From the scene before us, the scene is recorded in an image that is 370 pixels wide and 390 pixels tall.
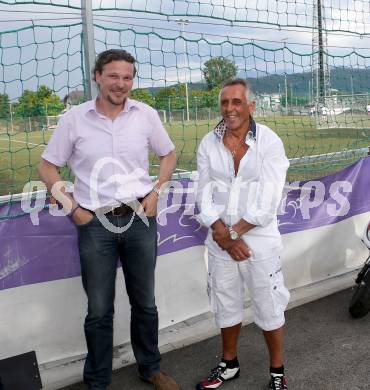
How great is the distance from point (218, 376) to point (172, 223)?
3.92 ft

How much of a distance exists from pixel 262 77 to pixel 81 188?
7.47ft

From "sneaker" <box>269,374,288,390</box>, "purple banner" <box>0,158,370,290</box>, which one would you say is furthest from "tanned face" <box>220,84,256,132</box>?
"sneaker" <box>269,374,288,390</box>

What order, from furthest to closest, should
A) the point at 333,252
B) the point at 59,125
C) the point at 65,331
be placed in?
the point at 333,252
the point at 65,331
the point at 59,125

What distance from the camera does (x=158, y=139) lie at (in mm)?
2975

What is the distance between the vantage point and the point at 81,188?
285 cm

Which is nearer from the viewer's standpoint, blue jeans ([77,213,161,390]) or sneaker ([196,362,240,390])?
blue jeans ([77,213,161,390])

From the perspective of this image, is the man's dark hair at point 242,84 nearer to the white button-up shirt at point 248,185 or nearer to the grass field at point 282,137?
the white button-up shirt at point 248,185

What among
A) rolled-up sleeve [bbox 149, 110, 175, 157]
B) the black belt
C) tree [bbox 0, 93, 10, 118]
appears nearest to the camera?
the black belt

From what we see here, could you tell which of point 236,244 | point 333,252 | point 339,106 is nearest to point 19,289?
point 236,244

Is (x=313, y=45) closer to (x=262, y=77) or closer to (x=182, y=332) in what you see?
(x=262, y=77)

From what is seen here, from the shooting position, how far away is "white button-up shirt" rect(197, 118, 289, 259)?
290 centimetres

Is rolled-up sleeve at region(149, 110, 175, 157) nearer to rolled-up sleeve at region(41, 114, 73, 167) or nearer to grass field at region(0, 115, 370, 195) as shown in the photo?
rolled-up sleeve at region(41, 114, 73, 167)

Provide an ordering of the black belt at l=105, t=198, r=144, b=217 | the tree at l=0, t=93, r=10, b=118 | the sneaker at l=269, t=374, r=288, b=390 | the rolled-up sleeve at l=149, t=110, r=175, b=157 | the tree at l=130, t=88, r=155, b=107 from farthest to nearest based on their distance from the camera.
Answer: the tree at l=130, t=88, r=155, b=107 < the tree at l=0, t=93, r=10, b=118 < the sneaker at l=269, t=374, r=288, b=390 < the rolled-up sleeve at l=149, t=110, r=175, b=157 < the black belt at l=105, t=198, r=144, b=217

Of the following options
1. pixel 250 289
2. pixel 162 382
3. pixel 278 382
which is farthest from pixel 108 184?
pixel 278 382
